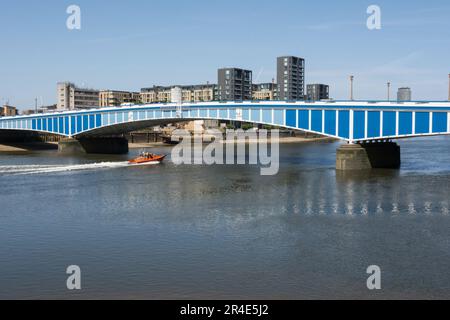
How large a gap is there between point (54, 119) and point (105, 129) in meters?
11.5

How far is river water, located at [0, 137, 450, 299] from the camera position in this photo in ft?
65.7

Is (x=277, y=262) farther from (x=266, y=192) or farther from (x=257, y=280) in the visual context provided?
(x=266, y=192)

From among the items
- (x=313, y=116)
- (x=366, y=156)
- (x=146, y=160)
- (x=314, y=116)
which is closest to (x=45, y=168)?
(x=146, y=160)

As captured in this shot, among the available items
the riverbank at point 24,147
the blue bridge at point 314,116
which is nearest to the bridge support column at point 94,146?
the blue bridge at point 314,116

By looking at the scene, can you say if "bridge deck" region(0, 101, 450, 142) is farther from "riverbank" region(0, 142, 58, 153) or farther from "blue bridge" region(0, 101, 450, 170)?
"riverbank" region(0, 142, 58, 153)

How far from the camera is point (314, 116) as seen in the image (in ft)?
205

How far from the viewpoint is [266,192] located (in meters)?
45.3

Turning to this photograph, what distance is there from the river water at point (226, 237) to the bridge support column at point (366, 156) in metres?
6.80

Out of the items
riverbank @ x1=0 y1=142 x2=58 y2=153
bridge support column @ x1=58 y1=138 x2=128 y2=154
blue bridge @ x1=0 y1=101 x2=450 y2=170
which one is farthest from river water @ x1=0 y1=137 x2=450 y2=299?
riverbank @ x1=0 y1=142 x2=58 y2=153

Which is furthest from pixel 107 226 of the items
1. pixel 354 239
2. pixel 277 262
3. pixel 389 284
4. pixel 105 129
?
pixel 105 129

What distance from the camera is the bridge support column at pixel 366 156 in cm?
5928

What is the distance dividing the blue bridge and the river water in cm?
634

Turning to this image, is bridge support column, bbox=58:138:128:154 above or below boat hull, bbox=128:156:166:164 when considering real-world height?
above

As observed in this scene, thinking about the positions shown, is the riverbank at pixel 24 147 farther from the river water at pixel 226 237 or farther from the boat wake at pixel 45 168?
the river water at pixel 226 237
